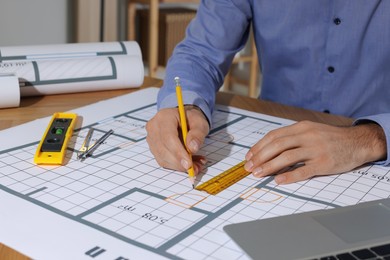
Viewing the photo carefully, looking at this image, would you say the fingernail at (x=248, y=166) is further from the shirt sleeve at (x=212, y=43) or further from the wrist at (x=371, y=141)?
the shirt sleeve at (x=212, y=43)

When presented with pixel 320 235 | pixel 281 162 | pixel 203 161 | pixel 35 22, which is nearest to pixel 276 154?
pixel 281 162

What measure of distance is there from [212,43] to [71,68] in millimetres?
334

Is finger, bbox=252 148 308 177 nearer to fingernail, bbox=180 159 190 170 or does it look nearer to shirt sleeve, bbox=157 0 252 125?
fingernail, bbox=180 159 190 170

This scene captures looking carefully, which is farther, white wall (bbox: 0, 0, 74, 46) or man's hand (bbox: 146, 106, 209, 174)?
white wall (bbox: 0, 0, 74, 46)

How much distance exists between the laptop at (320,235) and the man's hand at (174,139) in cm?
20

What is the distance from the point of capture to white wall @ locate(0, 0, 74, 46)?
2.53 meters

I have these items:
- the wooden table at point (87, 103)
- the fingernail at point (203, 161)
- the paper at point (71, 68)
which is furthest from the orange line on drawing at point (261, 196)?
the paper at point (71, 68)

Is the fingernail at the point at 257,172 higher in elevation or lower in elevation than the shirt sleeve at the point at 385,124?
lower

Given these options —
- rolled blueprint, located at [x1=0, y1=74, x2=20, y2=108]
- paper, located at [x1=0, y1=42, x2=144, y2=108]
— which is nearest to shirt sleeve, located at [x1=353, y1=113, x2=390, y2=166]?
paper, located at [x1=0, y1=42, x2=144, y2=108]

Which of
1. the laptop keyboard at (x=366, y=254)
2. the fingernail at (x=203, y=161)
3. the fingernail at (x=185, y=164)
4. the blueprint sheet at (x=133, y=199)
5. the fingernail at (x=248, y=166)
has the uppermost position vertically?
the fingernail at (x=185, y=164)

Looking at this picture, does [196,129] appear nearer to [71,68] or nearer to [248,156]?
[248,156]

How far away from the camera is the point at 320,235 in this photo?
2.04 ft

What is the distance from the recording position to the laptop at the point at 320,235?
0.58 meters

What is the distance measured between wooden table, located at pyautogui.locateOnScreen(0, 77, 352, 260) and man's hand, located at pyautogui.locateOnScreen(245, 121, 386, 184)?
0.20 m
